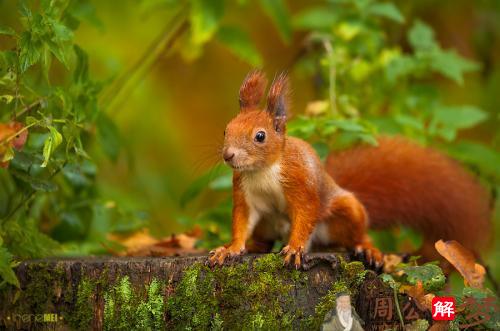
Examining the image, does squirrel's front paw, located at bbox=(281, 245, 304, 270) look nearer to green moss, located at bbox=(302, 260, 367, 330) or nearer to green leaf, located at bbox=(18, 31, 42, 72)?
green moss, located at bbox=(302, 260, 367, 330)

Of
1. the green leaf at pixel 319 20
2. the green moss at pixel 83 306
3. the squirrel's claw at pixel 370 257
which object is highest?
the green leaf at pixel 319 20

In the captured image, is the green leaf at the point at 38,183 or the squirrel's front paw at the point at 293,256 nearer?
the squirrel's front paw at the point at 293,256

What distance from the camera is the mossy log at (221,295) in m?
2.72

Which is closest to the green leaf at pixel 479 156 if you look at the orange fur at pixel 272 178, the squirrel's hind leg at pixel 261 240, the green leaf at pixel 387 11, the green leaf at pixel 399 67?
the green leaf at pixel 399 67

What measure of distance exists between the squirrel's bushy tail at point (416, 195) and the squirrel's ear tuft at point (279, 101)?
0.71 m

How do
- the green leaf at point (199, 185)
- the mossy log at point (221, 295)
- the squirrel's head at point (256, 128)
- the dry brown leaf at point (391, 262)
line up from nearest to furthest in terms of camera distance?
the mossy log at point (221, 295) → the squirrel's head at point (256, 128) → the dry brown leaf at point (391, 262) → the green leaf at point (199, 185)

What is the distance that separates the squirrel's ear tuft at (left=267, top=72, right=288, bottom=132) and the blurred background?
0.28m

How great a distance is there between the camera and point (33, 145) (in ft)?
10.9

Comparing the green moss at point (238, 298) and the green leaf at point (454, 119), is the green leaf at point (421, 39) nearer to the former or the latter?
the green leaf at point (454, 119)

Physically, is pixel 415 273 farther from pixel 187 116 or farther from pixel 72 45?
pixel 187 116

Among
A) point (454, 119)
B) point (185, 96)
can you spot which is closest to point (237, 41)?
point (454, 119)

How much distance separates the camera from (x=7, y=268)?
2744 mm

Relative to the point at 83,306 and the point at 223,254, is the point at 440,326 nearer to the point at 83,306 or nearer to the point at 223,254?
the point at 223,254

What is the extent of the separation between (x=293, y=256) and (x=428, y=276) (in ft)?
1.49
